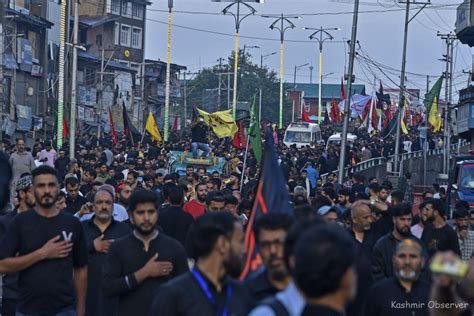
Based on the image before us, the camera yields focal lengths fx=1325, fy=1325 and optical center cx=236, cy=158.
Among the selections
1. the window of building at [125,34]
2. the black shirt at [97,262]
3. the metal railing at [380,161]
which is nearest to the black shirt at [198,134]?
the metal railing at [380,161]

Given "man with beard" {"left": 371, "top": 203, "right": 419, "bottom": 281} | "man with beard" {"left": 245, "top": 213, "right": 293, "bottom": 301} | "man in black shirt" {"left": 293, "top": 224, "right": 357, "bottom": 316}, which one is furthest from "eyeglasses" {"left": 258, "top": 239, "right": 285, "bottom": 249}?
"man with beard" {"left": 371, "top": 203, "right": 419, "bottom": 281}

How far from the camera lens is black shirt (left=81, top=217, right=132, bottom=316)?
1045 cm

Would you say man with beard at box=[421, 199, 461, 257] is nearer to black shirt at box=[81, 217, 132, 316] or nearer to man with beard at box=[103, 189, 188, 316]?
black shirt at box=[81, 217, 132, 316]

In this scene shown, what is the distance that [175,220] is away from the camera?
1248 centimetres

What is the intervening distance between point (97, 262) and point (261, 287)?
4557 mm

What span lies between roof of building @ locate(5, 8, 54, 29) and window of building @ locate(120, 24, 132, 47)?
965 inches

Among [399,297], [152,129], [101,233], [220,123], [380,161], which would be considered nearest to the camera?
[399,297]

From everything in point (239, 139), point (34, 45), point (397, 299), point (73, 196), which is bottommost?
point (397, 299)

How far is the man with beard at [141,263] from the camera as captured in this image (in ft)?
27.9

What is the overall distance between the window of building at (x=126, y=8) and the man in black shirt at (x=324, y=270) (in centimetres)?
8650

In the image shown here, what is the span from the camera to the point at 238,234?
654cm

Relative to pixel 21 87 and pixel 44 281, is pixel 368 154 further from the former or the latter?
pixel 44 281

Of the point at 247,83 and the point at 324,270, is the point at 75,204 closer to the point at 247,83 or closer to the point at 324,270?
the point at 324,270

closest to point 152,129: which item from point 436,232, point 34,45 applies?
point 34,45
